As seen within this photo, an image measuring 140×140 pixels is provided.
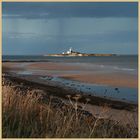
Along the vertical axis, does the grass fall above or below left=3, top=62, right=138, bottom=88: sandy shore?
above

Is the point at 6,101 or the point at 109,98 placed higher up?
the point at 6,101

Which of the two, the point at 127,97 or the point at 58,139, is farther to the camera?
the point at 127,97

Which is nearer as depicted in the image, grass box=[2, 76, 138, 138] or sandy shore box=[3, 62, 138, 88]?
grass box=[2, 76, 138, 138]

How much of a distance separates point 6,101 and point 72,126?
4.84 feet

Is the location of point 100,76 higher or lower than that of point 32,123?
lower

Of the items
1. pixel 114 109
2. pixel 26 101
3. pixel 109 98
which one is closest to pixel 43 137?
pixel 26 101

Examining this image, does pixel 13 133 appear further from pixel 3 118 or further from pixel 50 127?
pixel 50 127

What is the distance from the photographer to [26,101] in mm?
8734

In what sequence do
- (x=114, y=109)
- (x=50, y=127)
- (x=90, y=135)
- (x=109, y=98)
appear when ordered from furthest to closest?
(x=109, y=98)
(x=114, y=109)
(x=50, y=127)
(x=90, y=135)

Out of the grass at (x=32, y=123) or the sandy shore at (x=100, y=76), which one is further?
the sandy shore at (x=100, y=76)

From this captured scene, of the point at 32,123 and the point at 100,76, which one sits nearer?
the point at 32,123

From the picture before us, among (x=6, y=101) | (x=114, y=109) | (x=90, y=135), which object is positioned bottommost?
(x=114, y=109)

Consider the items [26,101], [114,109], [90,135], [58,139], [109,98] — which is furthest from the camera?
[109,98]

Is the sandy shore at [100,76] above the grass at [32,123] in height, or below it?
below
